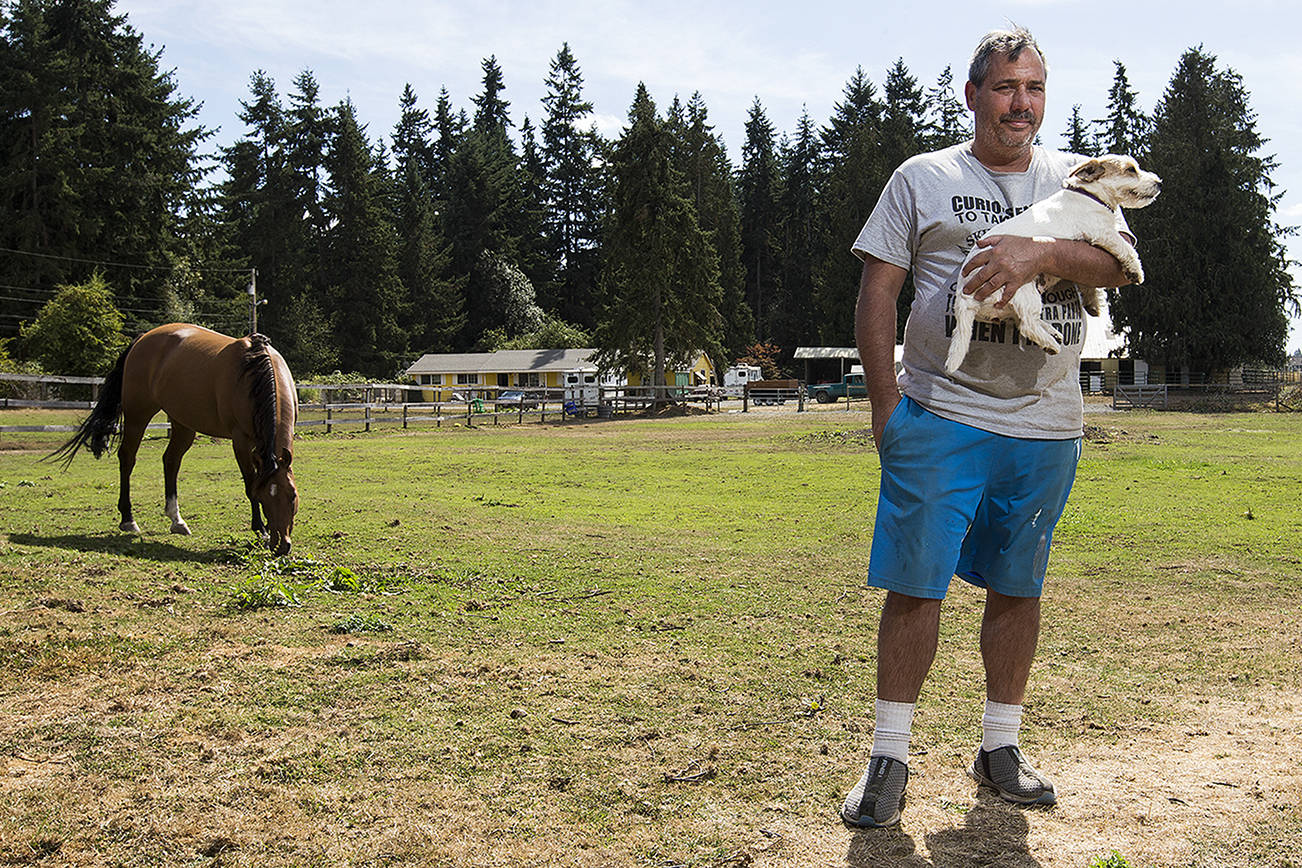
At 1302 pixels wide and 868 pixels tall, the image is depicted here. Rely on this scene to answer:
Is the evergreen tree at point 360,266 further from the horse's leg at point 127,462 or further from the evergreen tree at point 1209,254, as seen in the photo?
the horse's leg at point 127,462

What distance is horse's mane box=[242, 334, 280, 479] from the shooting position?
6996mm

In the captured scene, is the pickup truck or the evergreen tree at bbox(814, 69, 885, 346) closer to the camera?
the pickup truck

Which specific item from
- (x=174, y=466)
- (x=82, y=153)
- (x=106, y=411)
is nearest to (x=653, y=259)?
(x=82, y=153)

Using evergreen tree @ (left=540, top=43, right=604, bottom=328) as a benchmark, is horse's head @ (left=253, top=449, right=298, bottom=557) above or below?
below

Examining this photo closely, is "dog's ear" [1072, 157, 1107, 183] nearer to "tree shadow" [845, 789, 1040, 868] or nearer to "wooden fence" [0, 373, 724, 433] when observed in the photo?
"tree shadow" [845, 789, 1040, 868]

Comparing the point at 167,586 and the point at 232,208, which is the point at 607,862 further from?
the point at 232,208

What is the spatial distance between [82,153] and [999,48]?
53.8 metres

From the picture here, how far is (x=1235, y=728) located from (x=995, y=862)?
4.99 feet

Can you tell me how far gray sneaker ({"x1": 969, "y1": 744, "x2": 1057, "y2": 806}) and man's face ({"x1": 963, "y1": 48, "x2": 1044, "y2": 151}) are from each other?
1753mm

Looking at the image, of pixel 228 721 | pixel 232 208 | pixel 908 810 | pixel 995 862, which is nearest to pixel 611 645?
pixel 228 721

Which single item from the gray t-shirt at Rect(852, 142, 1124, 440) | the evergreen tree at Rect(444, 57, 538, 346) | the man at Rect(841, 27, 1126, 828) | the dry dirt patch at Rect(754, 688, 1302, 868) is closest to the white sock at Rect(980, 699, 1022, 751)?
the man at Rect(841, 27, 1126, 828)

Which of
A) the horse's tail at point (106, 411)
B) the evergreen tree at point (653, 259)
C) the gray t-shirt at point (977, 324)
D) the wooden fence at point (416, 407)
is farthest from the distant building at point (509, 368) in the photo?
the gray t-shirt at point (977, 324)

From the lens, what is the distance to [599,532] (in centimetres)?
848

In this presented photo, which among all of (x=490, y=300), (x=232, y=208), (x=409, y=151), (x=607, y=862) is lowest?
(x=607, y=862)
